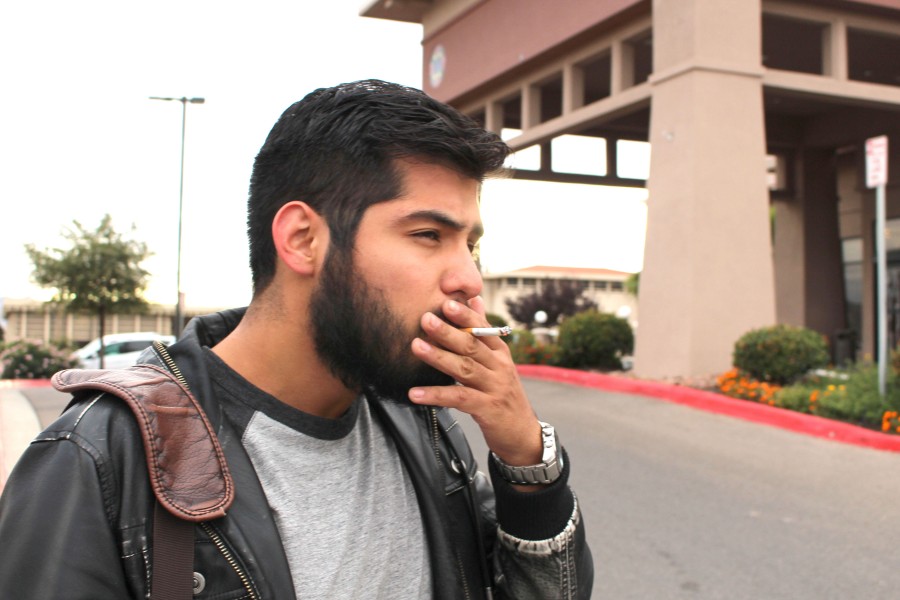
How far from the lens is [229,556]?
56.4 inches

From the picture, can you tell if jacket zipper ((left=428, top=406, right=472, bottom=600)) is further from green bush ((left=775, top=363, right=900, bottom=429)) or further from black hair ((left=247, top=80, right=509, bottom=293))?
green bush ((left=775, top=363, right=900, bottom=429))

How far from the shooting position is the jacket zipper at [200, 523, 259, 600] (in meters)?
1.43

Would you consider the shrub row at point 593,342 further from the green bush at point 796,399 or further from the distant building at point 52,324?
the distant building at point 52,324

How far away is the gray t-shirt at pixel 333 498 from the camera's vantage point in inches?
63.8

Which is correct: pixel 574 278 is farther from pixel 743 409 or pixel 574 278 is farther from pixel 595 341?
pixel 743 409

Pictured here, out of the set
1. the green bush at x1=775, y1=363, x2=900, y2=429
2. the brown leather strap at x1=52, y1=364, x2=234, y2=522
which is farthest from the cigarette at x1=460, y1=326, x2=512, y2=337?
the green bush at x1=775, y1=363, x2=900, y2=429

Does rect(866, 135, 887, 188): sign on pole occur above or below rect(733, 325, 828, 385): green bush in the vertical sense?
above

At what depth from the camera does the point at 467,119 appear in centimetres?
189

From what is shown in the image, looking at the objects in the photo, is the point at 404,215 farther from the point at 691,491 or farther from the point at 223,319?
the point at 691,491

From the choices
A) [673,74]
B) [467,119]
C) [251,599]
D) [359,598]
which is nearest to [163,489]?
[251,599]

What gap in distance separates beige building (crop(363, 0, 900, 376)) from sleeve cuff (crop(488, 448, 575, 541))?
1098 cm

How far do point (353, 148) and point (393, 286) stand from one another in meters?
0.31

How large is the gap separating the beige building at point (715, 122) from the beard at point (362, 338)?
11201 mm

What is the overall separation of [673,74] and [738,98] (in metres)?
1.05
